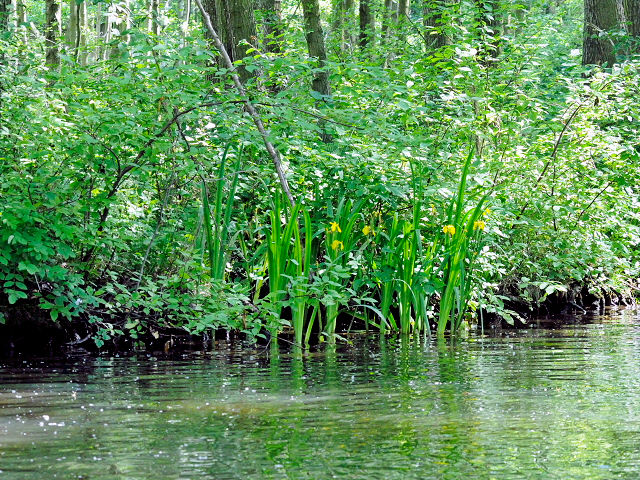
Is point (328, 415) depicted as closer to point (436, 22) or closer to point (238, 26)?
point (238, 26)

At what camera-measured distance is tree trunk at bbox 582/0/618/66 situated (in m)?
16.2

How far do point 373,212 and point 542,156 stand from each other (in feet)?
8.65

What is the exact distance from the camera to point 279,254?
7.15 m

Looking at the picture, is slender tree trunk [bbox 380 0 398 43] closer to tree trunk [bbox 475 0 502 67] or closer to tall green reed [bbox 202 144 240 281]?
tree trunk [bbox 475 0 502 67]

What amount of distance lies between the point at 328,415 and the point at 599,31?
45.6ft

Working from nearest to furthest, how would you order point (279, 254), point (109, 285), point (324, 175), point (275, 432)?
1. point (275, 432)
2. point (109, 285)
3. point (279, 254)
4. point (324, 175)

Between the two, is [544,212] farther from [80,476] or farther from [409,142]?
[80,476]

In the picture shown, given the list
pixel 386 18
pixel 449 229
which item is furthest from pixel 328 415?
pixel 386 18

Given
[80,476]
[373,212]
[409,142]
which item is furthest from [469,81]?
[80,476]

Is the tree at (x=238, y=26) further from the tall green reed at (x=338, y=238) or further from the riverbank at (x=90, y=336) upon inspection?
the riverbank at (x=90, y=336)

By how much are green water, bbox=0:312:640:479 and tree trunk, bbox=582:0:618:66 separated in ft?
35.1

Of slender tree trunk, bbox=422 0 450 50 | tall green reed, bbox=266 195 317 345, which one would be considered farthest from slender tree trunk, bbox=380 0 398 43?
tall green reed, bbox=266 195 317 345

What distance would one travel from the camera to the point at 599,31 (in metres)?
16.1

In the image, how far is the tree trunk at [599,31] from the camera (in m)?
16.2
